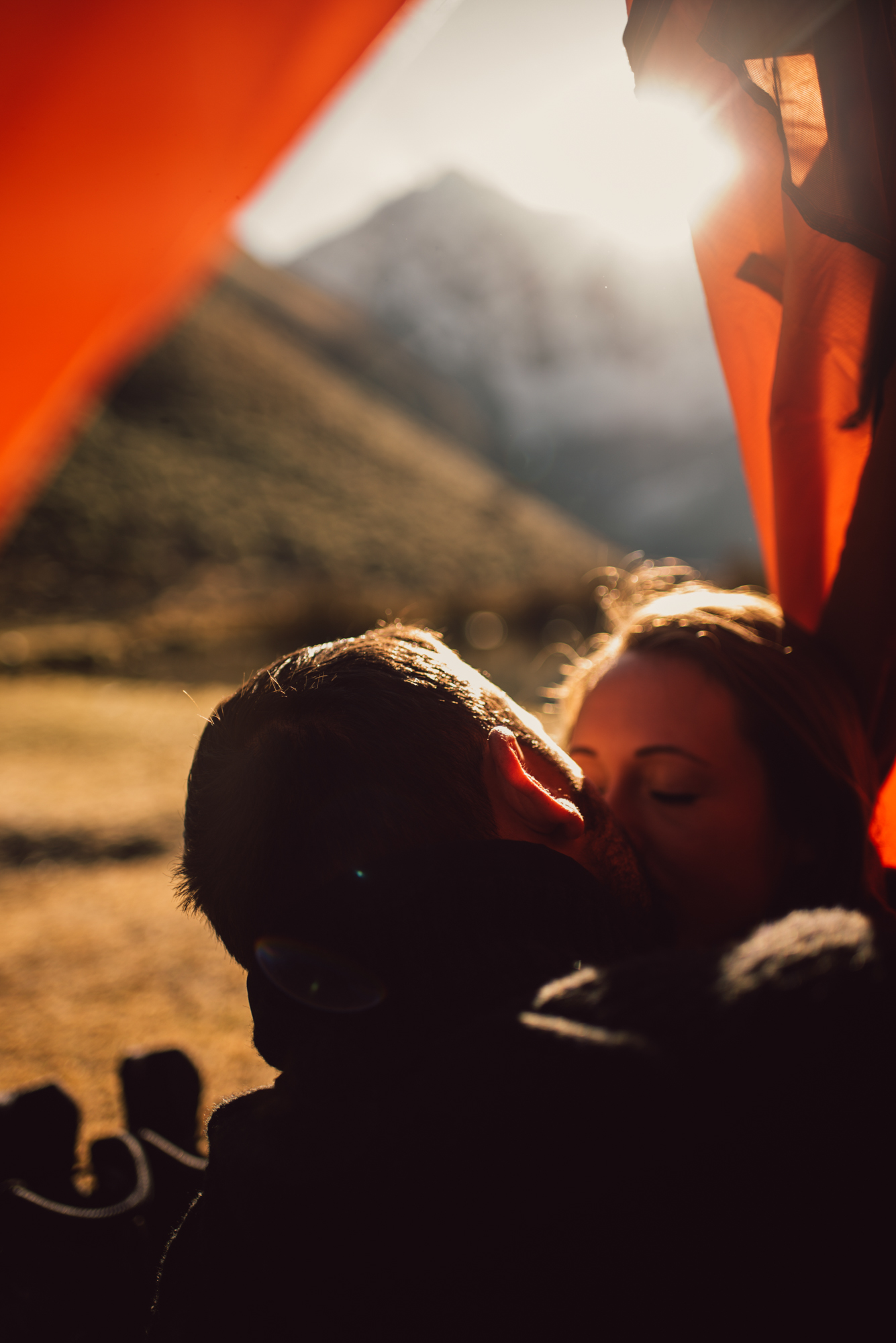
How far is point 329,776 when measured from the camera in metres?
A: 0.69

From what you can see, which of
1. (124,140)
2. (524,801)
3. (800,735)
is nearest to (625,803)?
(800,735)

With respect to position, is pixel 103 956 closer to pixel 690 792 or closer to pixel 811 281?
pixel 690 792

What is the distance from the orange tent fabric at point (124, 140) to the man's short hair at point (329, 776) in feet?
4.25

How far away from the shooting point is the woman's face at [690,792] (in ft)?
3.43

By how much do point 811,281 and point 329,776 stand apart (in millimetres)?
935

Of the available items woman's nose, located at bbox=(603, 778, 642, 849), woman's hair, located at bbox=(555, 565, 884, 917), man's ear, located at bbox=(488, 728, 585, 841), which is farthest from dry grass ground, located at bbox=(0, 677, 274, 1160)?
woman's hair, located at bbox=(555, 565, 884, 917)

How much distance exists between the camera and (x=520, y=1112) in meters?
0.47

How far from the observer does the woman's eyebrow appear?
110 cm

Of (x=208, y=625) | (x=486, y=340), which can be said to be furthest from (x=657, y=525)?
(x=486, y=340)

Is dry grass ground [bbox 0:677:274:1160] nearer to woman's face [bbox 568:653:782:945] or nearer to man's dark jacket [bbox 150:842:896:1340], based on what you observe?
man's dark jacket [bbox 150:842:896:1340]

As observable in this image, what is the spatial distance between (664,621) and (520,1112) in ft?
3.15

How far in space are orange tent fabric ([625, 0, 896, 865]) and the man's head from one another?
651mm

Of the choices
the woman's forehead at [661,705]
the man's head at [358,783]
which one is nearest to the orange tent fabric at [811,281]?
the woman's forehead at [661,705]

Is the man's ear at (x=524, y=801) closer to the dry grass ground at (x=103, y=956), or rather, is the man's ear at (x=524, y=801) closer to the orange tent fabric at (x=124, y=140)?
the dry grass ground at (x=103, y=956)
